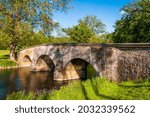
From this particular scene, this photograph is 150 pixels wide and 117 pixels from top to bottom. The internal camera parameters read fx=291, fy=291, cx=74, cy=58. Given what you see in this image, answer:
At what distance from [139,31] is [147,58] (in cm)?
1634

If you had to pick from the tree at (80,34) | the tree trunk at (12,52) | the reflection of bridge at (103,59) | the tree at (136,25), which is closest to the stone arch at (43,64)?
the reflection of bridge at (103,59)

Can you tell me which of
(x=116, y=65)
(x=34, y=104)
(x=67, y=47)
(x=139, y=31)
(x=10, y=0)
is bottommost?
(x=34, y=104)

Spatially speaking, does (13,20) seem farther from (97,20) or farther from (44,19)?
(97,20)

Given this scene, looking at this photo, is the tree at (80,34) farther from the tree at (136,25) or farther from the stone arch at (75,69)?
the stone arch at (75,69)

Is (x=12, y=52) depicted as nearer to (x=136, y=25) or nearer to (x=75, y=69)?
(x=75, y=69)

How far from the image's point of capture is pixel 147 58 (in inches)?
1041

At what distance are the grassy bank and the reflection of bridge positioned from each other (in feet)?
8.98

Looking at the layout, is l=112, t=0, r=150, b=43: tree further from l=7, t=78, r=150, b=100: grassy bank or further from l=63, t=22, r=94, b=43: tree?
l=63, t=22, r=94, b=43: tree

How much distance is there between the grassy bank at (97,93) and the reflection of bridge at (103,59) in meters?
2.74

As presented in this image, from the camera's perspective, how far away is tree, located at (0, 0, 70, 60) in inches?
1988

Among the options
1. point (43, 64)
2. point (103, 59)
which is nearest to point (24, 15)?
point (43, 64)

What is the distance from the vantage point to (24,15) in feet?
173

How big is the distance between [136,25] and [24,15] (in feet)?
69.0

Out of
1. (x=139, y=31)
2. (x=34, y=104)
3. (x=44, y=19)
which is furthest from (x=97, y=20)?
(x=34, y=104)
